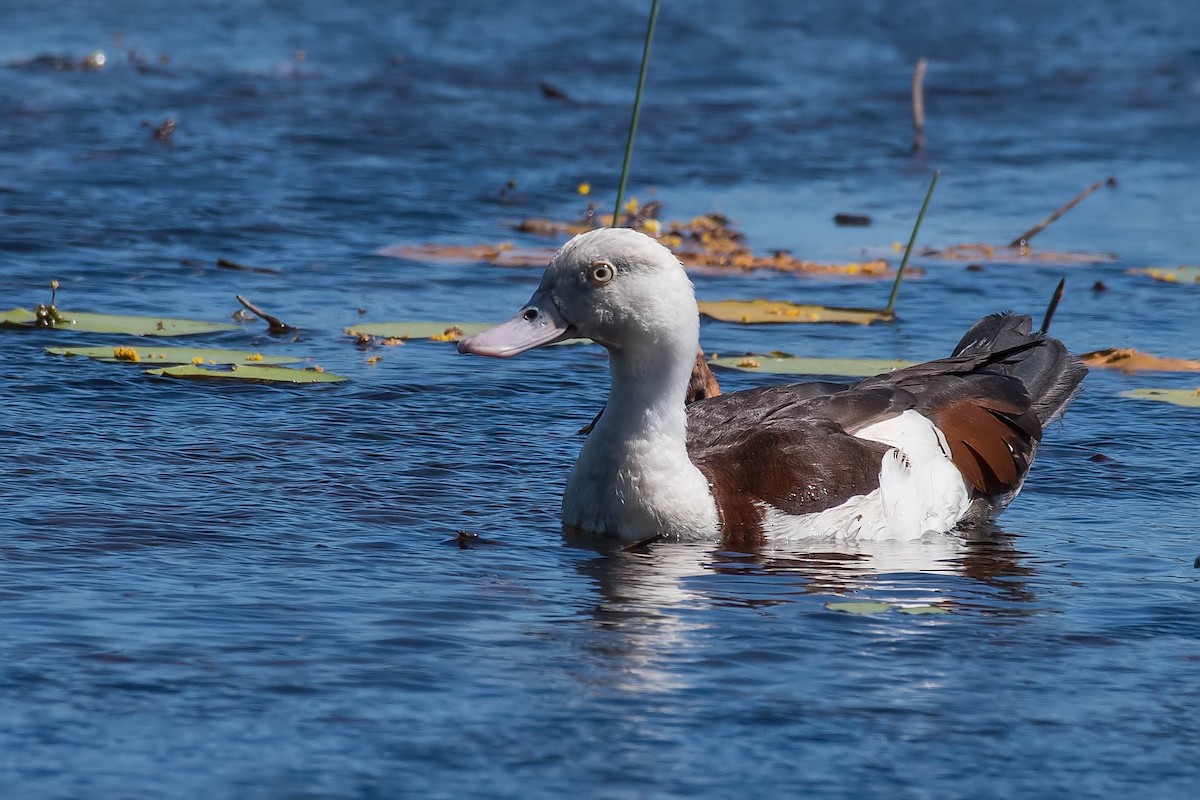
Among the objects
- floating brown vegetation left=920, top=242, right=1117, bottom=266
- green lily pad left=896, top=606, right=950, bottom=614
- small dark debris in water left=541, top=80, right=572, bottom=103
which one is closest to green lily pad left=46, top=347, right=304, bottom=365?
green lily pad left=896, top=606, right=950, bottom=614

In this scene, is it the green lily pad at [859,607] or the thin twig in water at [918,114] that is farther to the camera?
the thin twig in water at [918,114]

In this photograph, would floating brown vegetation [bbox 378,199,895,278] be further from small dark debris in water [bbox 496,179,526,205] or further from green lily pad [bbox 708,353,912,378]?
green lily pad [bbox 708,353,912,378]

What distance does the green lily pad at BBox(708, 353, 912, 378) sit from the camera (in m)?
9.31

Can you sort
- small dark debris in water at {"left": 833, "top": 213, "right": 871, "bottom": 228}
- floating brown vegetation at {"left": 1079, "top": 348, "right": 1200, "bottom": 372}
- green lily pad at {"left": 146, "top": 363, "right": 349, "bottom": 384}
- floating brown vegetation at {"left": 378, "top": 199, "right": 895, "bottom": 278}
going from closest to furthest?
green lily pad at {"left": 146, "top": 363, "right": 349, "bottom": 384} → floating brown vegetation at {"left": 1079, "top": 348, "right": 1200, "bottom": 372} → floating brown vegetation at {"left": 378, "top": 199, "right": 895, "bottom": 278} → small dark debris in water at {"left": 833, "top": 213, "right": 871, "bottom": 228}

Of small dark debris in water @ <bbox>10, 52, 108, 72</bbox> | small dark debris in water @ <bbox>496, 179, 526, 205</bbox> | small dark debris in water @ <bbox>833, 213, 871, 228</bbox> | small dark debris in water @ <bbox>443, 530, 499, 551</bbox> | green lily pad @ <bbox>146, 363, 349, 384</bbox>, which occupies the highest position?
small dark debris in water @ <bbox>10, 52, 108, 72</bbox>

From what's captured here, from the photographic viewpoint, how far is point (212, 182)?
14203mm

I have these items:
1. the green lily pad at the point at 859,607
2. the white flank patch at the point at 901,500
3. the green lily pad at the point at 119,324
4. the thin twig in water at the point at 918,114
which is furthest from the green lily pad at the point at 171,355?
the thin twig in water at the point at 918,114

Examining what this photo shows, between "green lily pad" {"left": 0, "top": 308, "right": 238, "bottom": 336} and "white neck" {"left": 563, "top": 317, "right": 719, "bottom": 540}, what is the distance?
11.1 ft

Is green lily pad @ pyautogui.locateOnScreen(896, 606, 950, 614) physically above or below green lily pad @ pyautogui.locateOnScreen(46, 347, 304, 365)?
below

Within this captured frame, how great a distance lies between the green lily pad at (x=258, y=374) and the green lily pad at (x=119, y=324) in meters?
0.72

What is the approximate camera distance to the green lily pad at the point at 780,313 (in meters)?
10.4

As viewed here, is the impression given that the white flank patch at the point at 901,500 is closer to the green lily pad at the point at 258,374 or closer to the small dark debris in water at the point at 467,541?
the small dark debris in water at the point at 467,541

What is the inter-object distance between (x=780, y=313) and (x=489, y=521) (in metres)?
3.69

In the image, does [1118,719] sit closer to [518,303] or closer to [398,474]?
[398,474]
